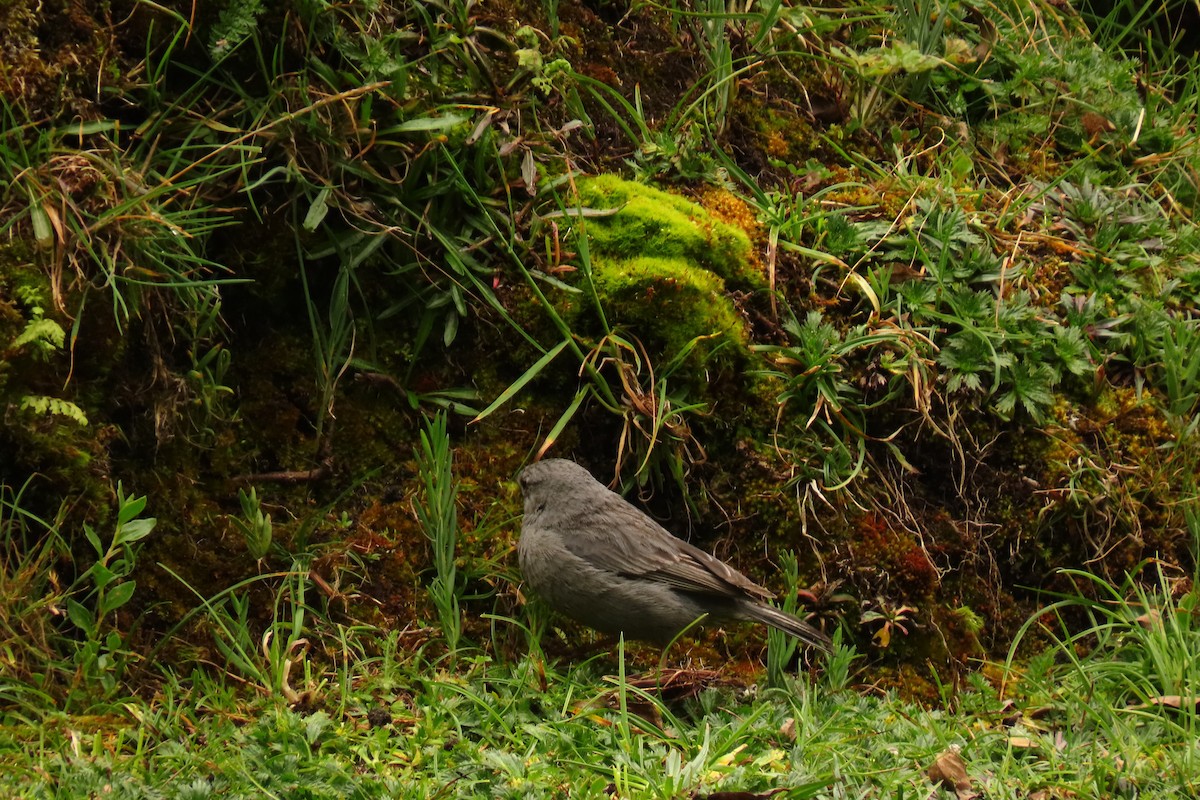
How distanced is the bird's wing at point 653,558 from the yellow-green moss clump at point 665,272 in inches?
33.9

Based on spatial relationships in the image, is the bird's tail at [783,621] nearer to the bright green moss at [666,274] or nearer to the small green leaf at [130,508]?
the bright green moss at [666,274]

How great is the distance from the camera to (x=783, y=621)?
15.4ft

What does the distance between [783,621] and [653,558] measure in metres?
0.58

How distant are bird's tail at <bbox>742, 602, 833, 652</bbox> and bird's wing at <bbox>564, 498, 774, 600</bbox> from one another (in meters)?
0.07

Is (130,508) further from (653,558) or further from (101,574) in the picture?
(653,558)

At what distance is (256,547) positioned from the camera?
4605mm

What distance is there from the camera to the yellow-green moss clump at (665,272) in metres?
5.38

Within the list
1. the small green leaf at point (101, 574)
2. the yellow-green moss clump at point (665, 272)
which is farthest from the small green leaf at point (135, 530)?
the yellow-green moss clump at point (665, 272)

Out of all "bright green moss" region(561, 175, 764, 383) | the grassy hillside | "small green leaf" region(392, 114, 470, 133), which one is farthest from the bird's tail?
"small green leaf" region(392, 114, 470, 133)

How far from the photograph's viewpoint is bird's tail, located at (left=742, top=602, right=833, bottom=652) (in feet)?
15.4

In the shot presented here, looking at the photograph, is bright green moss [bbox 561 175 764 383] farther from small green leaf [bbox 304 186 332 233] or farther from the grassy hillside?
small green leaf [bbox 304 186 332 233]

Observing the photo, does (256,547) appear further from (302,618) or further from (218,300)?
(218,300)

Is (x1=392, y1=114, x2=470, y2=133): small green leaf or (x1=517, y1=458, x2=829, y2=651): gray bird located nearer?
(x1=517, y1=458, x2=829, y2=651): gray bird

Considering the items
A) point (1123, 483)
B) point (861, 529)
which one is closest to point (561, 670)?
point (861, 529)
